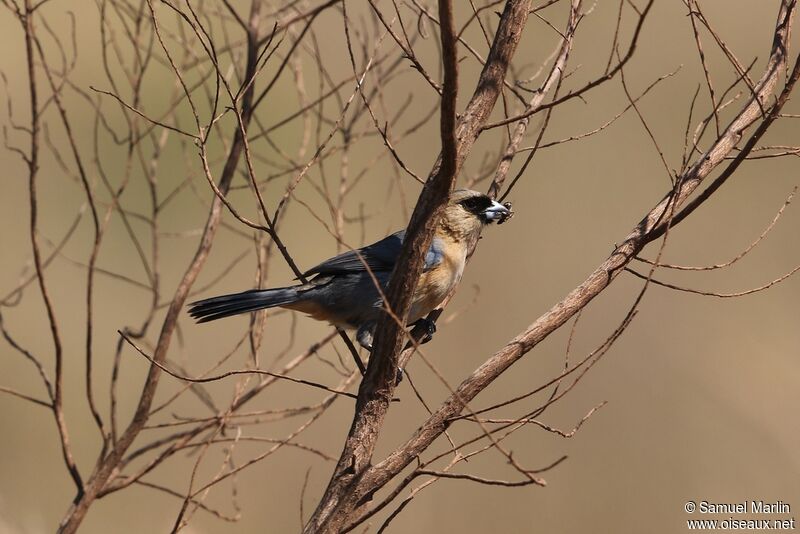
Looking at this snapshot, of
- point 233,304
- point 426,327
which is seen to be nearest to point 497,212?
point 426,327

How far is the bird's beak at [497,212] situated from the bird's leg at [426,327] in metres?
0.58

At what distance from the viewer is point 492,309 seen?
8.25 m

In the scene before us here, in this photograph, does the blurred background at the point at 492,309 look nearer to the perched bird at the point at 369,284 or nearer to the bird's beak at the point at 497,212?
the perched bird at the point at 369,284

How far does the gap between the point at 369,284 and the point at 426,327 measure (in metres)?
0.38

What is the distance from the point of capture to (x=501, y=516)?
274 inches

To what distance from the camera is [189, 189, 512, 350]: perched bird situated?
13.9 ft

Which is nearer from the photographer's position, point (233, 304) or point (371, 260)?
point (233, 304)

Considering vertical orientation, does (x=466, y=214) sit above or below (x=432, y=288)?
above

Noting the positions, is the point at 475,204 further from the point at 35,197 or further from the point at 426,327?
the point at 35,197

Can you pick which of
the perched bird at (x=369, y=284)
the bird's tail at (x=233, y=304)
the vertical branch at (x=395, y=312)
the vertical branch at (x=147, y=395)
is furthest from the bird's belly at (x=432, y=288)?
the vertical branch at (x=395, y=312)

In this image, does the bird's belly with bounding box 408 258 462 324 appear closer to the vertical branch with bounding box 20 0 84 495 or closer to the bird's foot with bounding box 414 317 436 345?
the bird's foot with bounding box 414 317 436 345

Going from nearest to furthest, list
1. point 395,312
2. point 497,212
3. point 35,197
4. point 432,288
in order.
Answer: point 395,312 < point 35,197 < point 432,288 < point 497,212

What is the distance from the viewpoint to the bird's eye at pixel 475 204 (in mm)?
4593

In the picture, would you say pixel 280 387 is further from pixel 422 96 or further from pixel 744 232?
pixel 744 232
